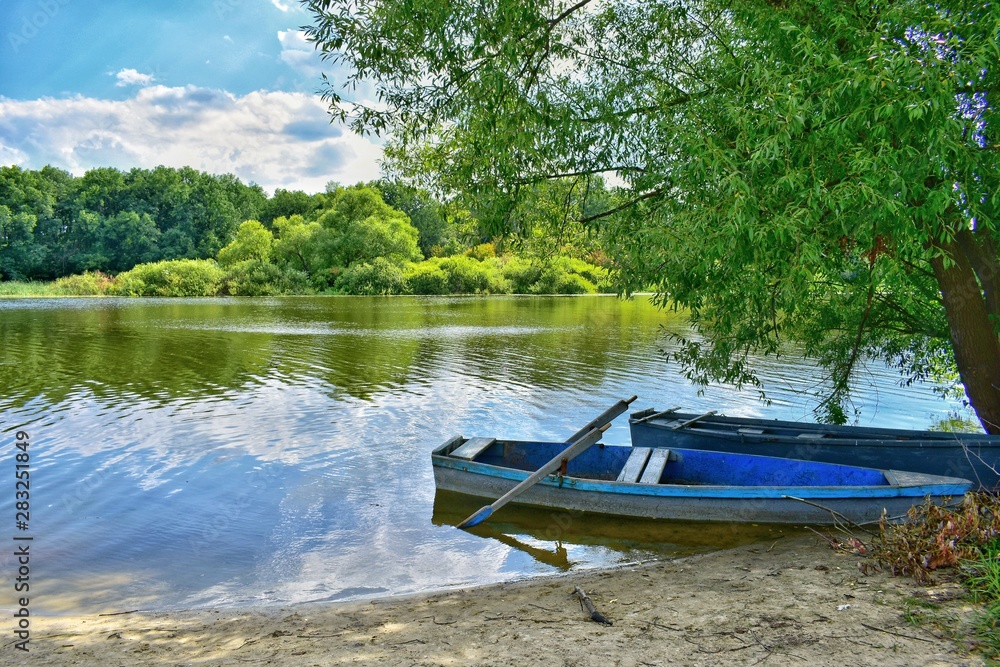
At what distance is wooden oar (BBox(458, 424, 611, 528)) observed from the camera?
7.95 metres

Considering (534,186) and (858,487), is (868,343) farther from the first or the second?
(534,186)

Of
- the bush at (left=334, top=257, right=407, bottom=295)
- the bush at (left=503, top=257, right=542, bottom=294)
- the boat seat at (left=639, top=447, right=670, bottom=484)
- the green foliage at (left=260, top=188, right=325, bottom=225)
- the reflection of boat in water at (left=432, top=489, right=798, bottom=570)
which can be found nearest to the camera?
the reflection of boat in water at (left=432, top=489, right=798, bottom=570)

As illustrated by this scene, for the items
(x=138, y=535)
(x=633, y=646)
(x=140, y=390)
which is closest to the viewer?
(x=633, y=646)

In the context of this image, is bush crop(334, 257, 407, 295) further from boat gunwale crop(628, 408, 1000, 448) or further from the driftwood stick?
the driftwood stick

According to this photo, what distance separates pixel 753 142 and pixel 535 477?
13.6ft

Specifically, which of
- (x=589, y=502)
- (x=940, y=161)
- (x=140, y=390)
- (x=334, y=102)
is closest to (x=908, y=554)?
(x=940, y=161)

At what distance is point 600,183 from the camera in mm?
10047

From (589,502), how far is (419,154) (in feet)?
17.2

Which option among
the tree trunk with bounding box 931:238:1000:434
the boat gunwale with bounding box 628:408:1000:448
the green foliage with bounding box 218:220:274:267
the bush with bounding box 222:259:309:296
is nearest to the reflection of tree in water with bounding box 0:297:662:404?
the boat gunwale with bounding box 628:408:1000:448

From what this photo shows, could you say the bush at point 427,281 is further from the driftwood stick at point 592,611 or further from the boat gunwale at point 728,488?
the driftwood stick at point 592,611

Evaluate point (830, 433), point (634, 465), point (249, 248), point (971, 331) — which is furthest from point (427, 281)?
point (971, 331)

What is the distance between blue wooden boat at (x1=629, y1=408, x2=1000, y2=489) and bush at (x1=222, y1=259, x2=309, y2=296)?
59383 millimetres

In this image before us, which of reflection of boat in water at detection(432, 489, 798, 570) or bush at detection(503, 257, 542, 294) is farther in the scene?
bush at detection(503, 257, 542, 294)

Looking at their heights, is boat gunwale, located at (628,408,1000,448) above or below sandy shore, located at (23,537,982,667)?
above
